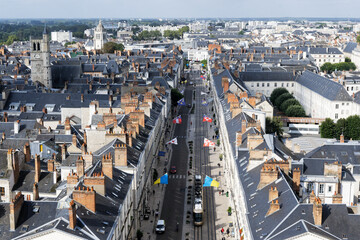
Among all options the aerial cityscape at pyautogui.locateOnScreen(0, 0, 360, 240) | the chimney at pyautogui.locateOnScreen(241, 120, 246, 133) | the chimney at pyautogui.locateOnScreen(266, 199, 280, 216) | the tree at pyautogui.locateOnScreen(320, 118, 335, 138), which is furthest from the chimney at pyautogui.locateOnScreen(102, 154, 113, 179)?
the tree at pyautogui.locateOnScreen(320, 118, 335, 138)

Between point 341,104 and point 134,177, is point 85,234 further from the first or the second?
point 341,104

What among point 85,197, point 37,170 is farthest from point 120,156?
point 85,197

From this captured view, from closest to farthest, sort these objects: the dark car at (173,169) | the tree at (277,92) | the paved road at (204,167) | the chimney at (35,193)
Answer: the chimney at (35,193) → the paved road at (204,167) → the dark car at (173,169) → the tree at (277,92)

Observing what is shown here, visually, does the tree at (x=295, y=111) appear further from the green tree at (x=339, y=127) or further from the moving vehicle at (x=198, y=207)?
the moving vehicle at (x=198, y=207)

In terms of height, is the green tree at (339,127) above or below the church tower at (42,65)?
below

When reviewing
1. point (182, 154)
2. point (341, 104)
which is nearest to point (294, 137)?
point (341, 104)

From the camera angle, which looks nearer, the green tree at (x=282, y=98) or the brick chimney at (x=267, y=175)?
the brick chimney at (x=267, y=175)

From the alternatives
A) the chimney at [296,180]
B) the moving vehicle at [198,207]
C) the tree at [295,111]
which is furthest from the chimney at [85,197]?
the tree at [295,111]

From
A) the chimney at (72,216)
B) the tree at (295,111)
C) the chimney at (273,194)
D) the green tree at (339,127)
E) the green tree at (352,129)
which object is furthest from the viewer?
the tree at (295,111)
